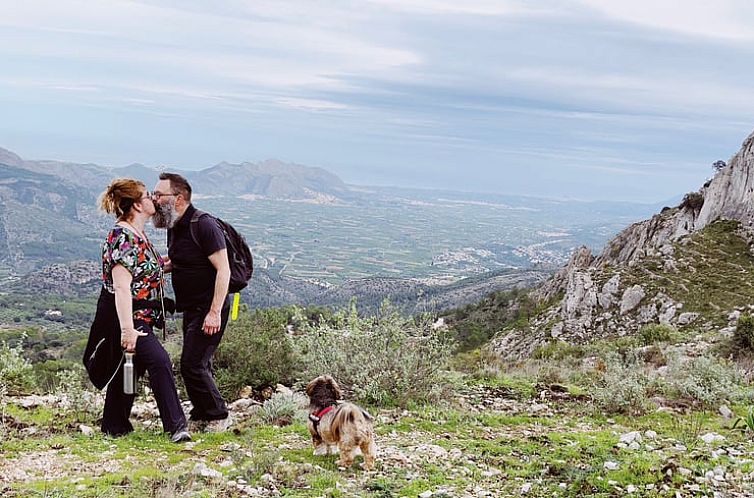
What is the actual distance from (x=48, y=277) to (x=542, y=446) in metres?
165

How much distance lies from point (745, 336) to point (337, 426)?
1113cm

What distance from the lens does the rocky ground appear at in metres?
5.17

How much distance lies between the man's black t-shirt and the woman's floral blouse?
207 millimetres

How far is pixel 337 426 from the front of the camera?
586cm

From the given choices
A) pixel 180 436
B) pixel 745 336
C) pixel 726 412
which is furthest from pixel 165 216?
pixel 745 336

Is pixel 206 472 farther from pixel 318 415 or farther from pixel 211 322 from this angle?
pixel 211 322

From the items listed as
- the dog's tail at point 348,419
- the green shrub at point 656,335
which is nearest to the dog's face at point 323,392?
the dog's tail at point 348,419

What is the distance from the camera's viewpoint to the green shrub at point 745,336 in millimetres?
13412

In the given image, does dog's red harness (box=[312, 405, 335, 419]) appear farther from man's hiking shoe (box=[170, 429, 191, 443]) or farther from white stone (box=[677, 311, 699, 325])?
white stone (box=[677, 311, 699, 325])

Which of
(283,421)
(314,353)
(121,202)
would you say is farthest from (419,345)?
(121,202)

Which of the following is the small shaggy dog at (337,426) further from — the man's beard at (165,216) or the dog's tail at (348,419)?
the man's beard at (165,216)

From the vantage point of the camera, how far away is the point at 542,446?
22.5 ft

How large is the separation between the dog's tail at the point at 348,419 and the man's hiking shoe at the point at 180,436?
60.8 inches

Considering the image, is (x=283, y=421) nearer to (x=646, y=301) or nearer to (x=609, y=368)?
(x=609, y=368)
